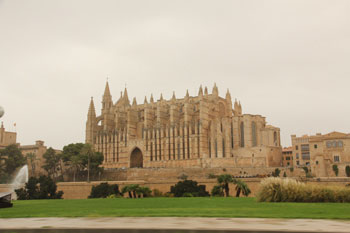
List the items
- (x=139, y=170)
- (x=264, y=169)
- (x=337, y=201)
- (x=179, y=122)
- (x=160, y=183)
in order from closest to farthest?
(x=337, y=201), (x=160, y=183), (x=264, y=169), (x=139, y=170), (x=179, y=122)

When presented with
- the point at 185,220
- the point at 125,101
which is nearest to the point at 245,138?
the point at 125,101

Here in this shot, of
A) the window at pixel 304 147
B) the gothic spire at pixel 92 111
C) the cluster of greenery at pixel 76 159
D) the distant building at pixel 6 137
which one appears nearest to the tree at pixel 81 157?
the cluster of greenery at pixel 76 159

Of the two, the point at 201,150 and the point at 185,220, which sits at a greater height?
the point at 201,150

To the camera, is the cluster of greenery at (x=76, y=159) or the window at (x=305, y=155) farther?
the window at (x=305, y=155)

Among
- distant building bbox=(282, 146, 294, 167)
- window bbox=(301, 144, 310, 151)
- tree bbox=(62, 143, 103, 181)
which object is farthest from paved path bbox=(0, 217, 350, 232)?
distant building bbox=(282, 146, 294, 167)

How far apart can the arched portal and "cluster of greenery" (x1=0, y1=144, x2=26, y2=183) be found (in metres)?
19.9

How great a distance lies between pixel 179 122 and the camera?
67.4 m

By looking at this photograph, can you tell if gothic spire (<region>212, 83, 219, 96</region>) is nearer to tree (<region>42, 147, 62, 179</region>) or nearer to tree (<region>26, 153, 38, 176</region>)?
tree (<region>42, 147, 62, 179</region>)

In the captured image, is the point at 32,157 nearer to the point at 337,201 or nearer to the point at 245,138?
the point at 245,138

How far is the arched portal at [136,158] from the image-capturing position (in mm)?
70125

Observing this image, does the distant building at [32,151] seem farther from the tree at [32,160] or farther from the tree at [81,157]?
the tree at [81,157]

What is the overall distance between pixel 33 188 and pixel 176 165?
3400 cm

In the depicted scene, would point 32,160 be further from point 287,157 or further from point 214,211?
point 214,211

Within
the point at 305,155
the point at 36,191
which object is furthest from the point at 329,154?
the point at 36,191
